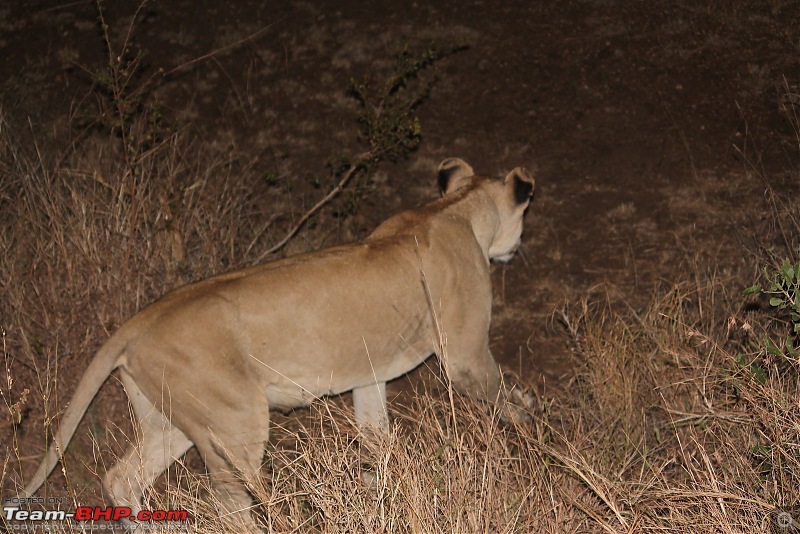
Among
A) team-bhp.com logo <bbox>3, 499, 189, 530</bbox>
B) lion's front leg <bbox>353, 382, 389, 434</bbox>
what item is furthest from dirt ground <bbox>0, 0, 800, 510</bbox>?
team-bhp.com logo <bbox>3, 499, 189, 530</bbox>

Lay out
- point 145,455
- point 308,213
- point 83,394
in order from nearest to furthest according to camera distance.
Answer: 1. point 83,394
2. point 145,455
3. point 308,213

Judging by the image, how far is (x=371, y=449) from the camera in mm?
3883

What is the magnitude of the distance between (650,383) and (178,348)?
8.26 feet

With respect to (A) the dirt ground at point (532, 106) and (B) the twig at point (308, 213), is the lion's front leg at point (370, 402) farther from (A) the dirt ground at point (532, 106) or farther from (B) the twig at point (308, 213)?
(B) the twig at point (308, 213)

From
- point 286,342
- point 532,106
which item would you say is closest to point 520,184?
point 286,342

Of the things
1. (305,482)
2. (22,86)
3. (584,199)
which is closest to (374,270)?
(305,482)

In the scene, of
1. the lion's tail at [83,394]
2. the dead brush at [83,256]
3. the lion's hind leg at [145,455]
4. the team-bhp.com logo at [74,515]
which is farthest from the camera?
the dead brush at [83,256]

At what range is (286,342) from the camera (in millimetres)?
4594

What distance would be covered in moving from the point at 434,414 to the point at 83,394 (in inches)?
63.2

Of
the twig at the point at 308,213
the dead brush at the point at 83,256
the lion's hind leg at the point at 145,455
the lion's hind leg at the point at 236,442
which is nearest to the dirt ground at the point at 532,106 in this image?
the twig at the point at 308,213

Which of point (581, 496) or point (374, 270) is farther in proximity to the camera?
point (374, 270)

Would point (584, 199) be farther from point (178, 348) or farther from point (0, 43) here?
point (0, 43)

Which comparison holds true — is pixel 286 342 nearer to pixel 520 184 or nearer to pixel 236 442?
pixel 236 442

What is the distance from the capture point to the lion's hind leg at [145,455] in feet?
15.1
